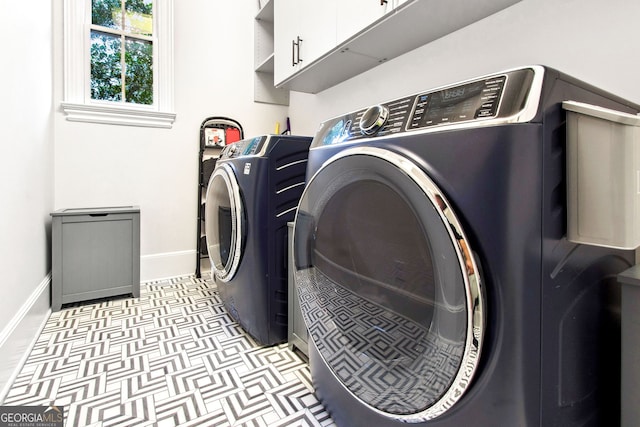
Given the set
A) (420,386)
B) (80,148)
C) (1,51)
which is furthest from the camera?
(80,148)

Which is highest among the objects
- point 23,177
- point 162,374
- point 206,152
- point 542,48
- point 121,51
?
point 121,51

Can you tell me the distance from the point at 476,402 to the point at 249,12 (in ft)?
10.5

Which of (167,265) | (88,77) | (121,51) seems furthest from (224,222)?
(121,51)

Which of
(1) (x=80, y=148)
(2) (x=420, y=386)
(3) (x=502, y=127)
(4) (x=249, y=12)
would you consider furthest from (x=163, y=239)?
(3) (x=502, y=127)

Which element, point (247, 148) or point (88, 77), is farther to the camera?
point (88, 77)

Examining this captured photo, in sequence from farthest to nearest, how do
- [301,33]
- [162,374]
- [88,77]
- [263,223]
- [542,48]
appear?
[88,77]
[301,33]
[263,223]
[162,374]
[542,48]

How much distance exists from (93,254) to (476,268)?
2252mm

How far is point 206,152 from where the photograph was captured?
267 cm

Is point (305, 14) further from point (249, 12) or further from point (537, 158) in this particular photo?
point (537, 158)

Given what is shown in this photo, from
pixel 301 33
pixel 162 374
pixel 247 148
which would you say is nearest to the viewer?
pixel 162 374

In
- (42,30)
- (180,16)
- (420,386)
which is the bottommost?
(420,386)

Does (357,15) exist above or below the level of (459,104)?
above

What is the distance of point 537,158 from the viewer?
1.69ft

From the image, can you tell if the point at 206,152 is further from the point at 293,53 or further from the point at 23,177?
the point at 23,177
